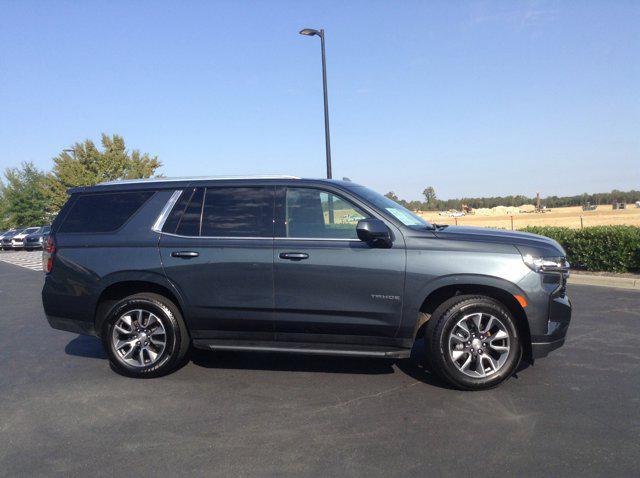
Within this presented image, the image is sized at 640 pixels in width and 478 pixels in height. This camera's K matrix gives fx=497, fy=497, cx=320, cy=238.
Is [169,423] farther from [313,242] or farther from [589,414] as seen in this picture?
[589,414]

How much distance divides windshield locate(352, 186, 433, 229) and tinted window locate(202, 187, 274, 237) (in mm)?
865

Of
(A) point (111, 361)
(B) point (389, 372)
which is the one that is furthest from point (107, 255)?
(B) point (389, 372)

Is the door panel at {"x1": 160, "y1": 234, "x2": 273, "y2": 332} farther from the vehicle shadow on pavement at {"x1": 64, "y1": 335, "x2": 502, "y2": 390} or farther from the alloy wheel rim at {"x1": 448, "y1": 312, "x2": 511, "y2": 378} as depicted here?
the alloy wheel rim at {"x1": 448, "y1": 312, "x2": 511, "y2": 378}

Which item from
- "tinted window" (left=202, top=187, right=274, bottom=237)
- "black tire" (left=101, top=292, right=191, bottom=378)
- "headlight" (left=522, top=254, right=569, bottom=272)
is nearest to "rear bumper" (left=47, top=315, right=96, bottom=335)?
"black tire" (left=101, top=292, right=191, bottom=378)

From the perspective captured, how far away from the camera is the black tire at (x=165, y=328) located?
4703 mm

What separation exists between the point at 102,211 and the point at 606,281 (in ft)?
30.0

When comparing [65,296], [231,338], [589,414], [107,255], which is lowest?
[589,414]

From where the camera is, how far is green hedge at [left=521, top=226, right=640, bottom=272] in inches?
396

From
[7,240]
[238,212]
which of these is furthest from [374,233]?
[7,240]

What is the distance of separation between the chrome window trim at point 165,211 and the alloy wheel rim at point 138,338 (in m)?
0.81

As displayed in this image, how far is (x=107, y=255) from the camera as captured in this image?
479cm

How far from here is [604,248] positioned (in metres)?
10.5

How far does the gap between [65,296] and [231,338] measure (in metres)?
1.74

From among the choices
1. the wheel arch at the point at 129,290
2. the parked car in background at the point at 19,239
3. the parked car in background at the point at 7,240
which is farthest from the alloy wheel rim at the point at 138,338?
the parked car in background at the point at 7,240
